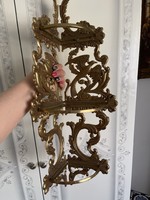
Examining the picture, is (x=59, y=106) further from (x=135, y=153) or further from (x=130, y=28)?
(x=135, y=153)

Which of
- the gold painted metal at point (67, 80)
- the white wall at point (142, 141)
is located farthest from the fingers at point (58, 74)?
the white wall at point (142, 141)

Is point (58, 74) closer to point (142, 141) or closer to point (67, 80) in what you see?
point (67, 80)

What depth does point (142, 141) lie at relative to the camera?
145cm

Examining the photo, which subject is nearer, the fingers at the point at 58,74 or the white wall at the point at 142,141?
the fingers at the point at 58,74

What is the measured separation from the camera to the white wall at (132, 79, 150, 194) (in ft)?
4.37

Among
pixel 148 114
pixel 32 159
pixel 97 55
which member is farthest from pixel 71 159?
pixel 148 114

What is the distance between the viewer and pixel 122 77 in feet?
2.72

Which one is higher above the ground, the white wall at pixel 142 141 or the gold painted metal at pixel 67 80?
the gold painted metal at pixel 67 80

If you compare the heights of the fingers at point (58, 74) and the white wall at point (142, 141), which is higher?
the fingers at point (58, 74)

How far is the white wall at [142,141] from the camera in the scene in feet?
4.37

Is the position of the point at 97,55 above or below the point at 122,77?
above

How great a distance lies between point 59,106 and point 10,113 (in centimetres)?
15

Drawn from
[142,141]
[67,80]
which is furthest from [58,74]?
[142,141]

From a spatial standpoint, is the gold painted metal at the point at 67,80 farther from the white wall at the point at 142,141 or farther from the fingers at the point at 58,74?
the white wall at the point at 142,141
